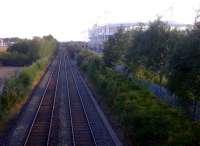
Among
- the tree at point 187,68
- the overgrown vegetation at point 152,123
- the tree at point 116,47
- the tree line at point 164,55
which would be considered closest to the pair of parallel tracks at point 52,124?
the overgrown vegetation at point 152,123

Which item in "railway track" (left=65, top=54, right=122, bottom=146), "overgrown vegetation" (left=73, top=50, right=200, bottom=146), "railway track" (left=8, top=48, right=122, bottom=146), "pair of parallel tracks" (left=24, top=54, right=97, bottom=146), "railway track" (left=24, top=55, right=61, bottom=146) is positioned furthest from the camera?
"railway track" (left=65, top=54, right=122, bottom=146)

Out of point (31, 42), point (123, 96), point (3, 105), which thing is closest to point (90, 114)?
point (123, 96)

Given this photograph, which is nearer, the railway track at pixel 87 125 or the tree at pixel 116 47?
the railway track at pixel 87 125

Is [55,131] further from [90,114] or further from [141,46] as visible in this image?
[141,46]

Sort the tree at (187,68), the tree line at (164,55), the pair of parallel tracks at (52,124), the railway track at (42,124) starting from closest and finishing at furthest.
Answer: the tree at (187,68), the tree line at (164,55), the railway track at (42,124), the pair of parallel tracks at (52,124)

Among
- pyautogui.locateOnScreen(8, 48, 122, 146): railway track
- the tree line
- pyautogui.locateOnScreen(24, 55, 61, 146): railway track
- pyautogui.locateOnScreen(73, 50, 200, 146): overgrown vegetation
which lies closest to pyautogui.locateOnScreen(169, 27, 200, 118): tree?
the tree line

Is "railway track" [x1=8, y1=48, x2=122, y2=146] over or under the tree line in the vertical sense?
under

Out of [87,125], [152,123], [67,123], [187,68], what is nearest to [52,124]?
[67,123]

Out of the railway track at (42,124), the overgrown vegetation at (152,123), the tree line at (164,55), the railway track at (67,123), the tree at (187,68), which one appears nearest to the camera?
the overgrown vegetation at (152,123)

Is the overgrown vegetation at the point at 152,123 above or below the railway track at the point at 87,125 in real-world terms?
above

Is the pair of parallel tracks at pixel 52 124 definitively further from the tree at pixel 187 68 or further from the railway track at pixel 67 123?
the tree at pixel 187 68

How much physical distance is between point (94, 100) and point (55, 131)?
9.71m

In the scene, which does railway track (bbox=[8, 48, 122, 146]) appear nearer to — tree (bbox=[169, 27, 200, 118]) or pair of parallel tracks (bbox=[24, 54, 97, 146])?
pair of parallel tracks (bbox=[24, 54, 97, 146])

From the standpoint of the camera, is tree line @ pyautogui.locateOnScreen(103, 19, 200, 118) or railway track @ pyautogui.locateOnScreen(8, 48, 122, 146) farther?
railway track @ pyautogui.locateOnScreen(8, 48, 122, 146)
